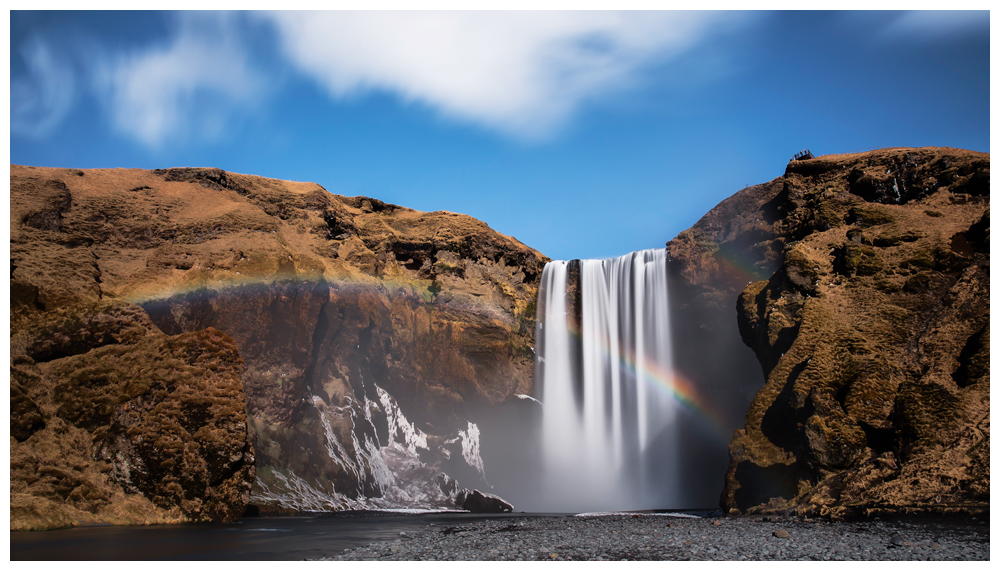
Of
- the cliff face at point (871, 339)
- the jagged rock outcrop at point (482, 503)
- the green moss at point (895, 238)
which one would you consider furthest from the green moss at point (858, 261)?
the jagged rock outcrop at point (482, 503)

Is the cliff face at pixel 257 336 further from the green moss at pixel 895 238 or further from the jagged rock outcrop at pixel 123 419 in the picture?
the green moss at pixel 895 238

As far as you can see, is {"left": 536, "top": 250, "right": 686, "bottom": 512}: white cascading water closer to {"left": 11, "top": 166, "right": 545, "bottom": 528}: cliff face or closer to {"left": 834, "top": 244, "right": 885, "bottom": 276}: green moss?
{"left": 11, "top": 166, "right": 545, "bottom": 528}: cliff face

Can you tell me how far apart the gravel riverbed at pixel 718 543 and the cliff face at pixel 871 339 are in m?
2.43

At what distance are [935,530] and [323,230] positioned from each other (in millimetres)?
37306

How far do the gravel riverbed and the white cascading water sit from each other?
22.0 metres

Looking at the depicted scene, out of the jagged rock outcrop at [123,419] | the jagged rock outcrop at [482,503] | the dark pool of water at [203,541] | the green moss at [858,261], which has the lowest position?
the jagged rock outcrop at [482,503]

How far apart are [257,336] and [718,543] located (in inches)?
1011

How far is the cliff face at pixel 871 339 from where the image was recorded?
18.8 m

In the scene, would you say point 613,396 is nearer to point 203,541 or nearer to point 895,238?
point 895,238

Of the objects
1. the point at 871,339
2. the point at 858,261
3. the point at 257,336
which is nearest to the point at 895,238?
the point at 858,261

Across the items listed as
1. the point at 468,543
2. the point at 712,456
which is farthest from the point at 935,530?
the point at 712,456

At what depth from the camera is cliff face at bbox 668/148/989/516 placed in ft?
61.7

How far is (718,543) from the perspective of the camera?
14.2 m

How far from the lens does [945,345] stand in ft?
69.9
